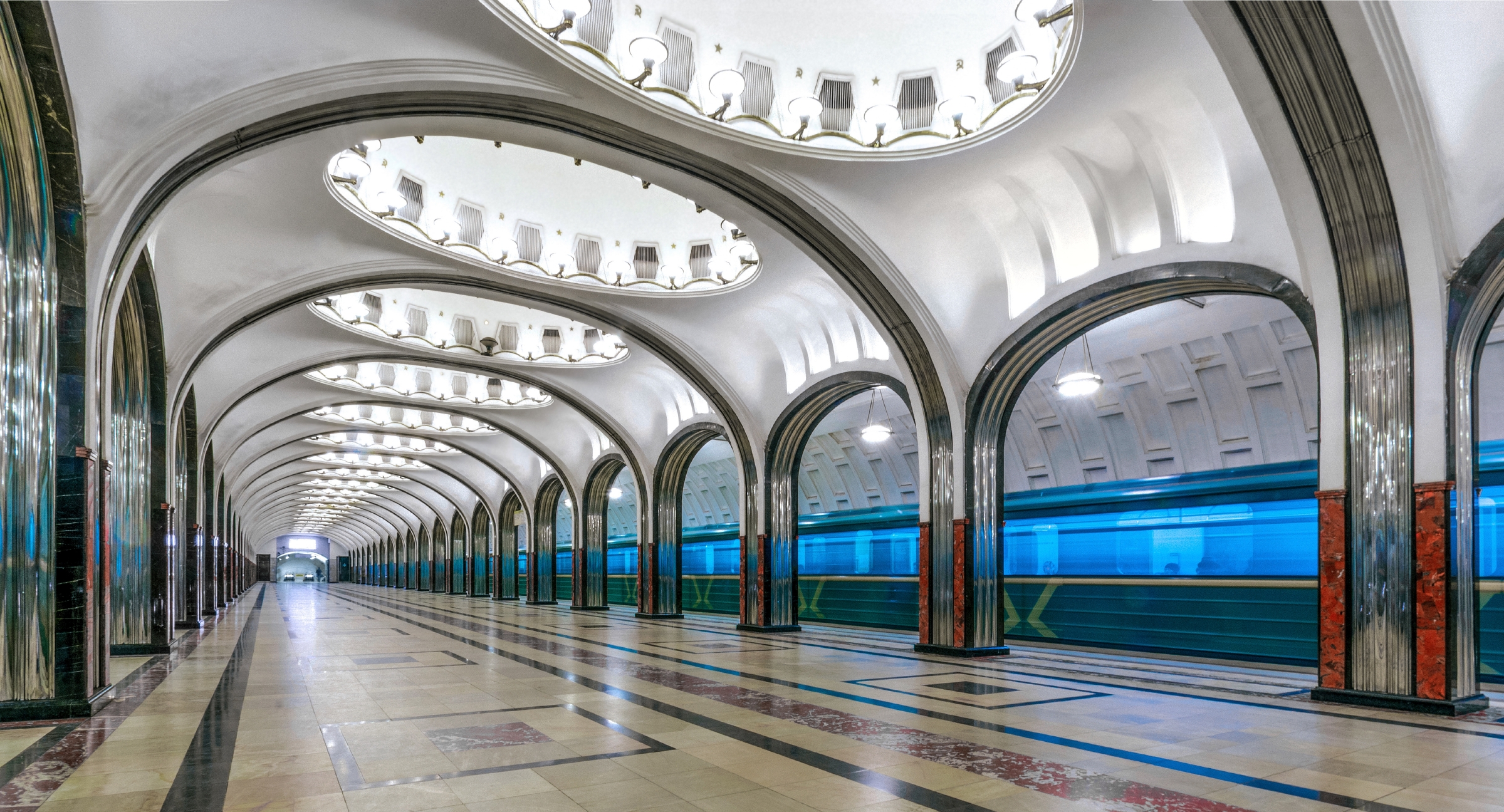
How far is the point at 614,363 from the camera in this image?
20047 millimetres

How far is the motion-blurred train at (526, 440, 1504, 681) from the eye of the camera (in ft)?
36.9

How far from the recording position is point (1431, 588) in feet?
24.0

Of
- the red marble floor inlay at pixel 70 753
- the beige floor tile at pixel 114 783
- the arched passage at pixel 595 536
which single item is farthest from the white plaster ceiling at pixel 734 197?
the arched passage at pixel 595 536

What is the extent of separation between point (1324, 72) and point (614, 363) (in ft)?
49.5

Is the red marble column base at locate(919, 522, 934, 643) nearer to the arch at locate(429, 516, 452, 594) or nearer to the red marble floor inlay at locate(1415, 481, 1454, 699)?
the red marble floor inlay at locate(1415, 481, 1454, 699)

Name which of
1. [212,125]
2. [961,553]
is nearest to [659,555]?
[961,553]

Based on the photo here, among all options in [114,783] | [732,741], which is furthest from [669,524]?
[114,783]

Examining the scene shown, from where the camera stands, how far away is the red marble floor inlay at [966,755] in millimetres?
4602

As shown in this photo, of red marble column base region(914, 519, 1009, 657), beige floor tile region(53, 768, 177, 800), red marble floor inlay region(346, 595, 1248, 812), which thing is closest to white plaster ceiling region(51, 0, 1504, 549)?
red marble column base region(914, 519, 1009, 657)

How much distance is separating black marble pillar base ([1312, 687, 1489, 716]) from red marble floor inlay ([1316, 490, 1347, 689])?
9 centimetres

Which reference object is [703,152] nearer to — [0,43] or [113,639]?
[0,43]

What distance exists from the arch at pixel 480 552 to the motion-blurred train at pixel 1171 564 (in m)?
25.4

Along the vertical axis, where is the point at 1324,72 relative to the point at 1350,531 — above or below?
above

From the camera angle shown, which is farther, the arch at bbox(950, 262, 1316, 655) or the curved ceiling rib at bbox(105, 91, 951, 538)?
the arch at bbox(950, 262, 1316, 655)
